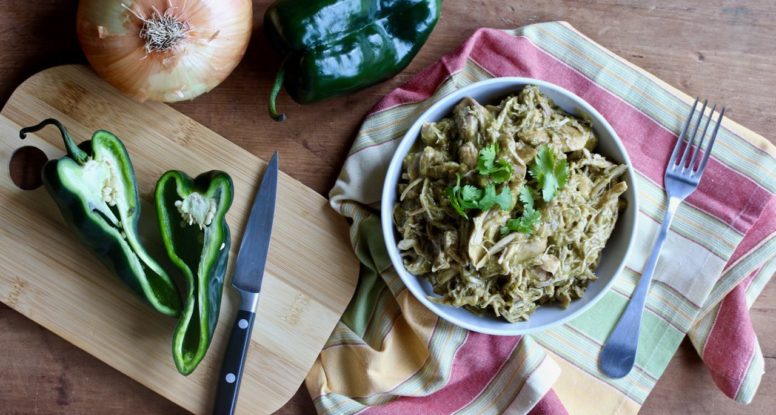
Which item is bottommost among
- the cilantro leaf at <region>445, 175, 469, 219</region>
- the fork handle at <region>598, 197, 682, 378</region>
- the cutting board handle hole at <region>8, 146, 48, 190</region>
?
the fork handle at <region>598, 197, 682, 378</region>

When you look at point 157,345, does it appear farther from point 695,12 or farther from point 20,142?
point 695,12

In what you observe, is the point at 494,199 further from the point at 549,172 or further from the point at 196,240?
the point at 196,240

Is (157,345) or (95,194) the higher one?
(95,194)

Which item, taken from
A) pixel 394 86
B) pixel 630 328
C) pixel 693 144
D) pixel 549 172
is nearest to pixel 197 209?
pixel 394 86

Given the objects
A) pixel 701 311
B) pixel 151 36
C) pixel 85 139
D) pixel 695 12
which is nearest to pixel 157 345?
pixel 85 139

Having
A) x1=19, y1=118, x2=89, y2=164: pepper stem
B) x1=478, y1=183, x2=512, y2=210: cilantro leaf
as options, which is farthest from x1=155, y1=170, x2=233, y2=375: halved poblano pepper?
x1=478, y1=183, x2=512, y2=210: cilantro leaf

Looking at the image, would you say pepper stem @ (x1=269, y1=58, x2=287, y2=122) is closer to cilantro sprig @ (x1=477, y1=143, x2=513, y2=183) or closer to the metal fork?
cilantro sprig @ (x1=477, y1=143, x2=513, y2=183)
